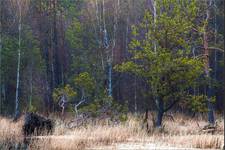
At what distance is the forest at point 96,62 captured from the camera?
1481 centimetres

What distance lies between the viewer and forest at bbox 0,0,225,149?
14.8 metres

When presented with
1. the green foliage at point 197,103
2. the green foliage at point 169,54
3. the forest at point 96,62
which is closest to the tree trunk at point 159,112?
the forest at point 96,62

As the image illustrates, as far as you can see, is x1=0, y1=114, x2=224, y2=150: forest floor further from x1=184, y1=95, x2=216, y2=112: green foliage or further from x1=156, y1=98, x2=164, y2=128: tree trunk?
x1=184, y1=95, x2=216, y2=112: green foliage

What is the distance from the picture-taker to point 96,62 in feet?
80.9

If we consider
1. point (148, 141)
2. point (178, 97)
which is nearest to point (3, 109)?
point (178, 97)

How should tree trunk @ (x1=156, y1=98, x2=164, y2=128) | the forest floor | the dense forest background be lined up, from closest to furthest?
the forest floor
tree trunk @ (x1=156, y1=98, x2=164, y2=128)
the dense forest background

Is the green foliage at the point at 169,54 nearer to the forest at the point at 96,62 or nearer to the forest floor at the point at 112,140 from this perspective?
the forest at the point at 96,62

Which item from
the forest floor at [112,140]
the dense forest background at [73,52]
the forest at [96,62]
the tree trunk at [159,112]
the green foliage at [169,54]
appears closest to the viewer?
the forest floor at [112,140]

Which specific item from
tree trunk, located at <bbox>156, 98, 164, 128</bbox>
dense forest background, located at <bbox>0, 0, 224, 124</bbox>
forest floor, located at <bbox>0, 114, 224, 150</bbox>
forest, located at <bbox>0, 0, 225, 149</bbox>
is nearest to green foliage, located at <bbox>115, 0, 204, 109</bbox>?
forest, located at <bbox>0, 0, 225, 149</bbox>

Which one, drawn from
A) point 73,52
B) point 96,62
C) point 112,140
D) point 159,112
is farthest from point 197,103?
point 73,52

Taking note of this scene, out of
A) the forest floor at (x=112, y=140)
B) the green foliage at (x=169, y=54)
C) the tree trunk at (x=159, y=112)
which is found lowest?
the forest floor at (x=112, y=140)

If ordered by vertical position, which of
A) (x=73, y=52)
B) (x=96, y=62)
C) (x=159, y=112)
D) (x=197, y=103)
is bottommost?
(x=159, y=112)

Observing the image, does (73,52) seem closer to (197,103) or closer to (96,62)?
(96,62)

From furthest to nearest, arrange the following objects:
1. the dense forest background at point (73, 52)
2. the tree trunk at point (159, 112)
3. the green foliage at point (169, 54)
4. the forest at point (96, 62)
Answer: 1. the dense forest background at point (73, 52)
2. the forest at point (96, 62)
3. the tree trunk at point (159, 112)
4. the green foliage at point (169, 54)
